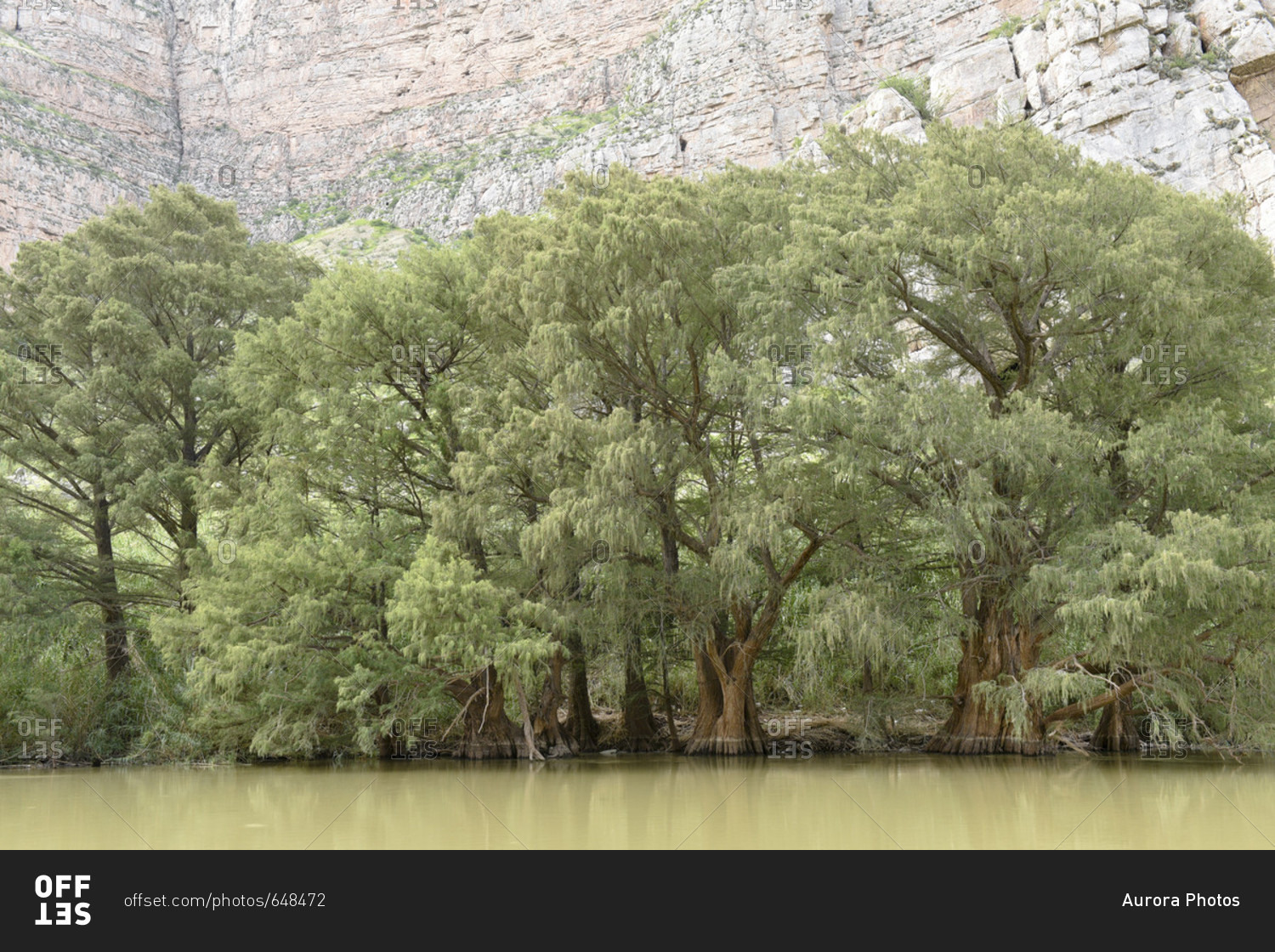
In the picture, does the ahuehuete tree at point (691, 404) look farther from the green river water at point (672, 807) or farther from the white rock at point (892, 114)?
the white rock at point (892, 114)

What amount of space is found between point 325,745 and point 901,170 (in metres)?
13.9

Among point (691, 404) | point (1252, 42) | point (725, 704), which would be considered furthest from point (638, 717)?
point (1252, 42)

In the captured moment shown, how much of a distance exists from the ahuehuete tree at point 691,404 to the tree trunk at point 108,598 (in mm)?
9539

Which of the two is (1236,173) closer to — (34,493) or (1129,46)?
(1129,46)

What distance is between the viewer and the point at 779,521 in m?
14.9

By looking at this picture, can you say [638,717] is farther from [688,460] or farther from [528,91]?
[528,91]

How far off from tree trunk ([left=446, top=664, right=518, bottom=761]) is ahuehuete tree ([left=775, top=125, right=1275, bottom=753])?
7063 mm

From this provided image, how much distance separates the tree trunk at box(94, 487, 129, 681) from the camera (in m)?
19.6

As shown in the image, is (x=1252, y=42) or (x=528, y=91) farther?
(x=528, y=91)

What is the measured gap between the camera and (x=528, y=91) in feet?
299

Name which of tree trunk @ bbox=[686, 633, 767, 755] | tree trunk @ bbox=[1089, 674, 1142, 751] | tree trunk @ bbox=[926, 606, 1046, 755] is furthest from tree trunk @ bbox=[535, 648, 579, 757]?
tree trunk @ bbox=[1089, 674, 1142, 751]

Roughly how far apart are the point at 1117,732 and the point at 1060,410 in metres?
5.50

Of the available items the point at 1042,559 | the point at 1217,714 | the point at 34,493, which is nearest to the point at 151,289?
the point at 34,493

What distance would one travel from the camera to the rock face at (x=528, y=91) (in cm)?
4938
